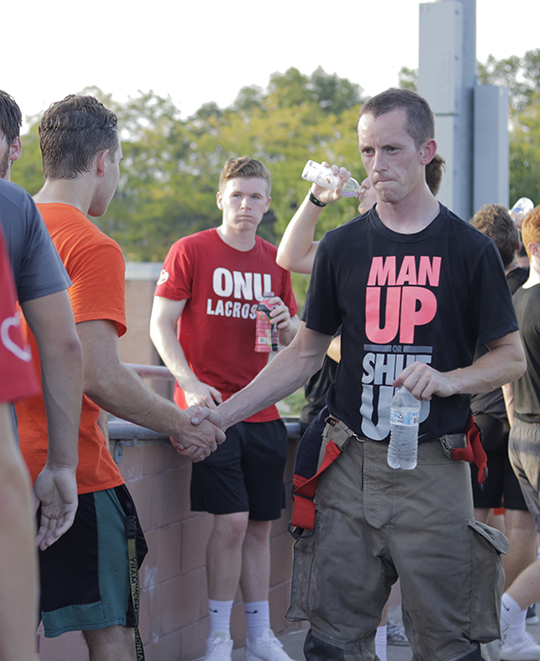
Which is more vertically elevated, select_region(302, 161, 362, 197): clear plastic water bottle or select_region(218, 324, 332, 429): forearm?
select_region(302, 161, 362, 197): clear plastic water bottle

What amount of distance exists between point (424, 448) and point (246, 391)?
34.0 inches

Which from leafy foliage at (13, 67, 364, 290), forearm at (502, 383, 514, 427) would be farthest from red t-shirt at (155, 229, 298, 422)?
leafy foliage at (13, 67, 364, 290)

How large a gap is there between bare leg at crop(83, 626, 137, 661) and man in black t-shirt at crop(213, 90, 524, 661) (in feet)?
2.16

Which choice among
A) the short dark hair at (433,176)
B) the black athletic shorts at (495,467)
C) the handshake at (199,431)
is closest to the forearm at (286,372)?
the handshake at (199,431)

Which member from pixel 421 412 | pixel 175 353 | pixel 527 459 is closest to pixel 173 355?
pixel 175 353

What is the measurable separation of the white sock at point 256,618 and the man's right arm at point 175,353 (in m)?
1.18

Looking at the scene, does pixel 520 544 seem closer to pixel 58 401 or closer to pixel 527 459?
pixel 527 459

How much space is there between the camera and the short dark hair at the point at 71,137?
2904 mm

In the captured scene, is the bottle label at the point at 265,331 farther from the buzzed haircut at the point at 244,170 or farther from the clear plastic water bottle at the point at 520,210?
the clear plastic water bottle at the point at 520,210

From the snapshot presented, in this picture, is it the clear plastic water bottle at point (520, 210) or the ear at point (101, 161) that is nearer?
the ear at point (101, 161)

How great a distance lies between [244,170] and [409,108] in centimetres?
212

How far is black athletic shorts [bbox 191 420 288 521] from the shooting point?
4.18 metres

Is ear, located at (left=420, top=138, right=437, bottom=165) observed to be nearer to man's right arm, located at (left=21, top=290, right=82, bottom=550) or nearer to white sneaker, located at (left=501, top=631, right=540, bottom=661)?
man's right arm, located at (left=21, top=290, right=82, bottom=550)

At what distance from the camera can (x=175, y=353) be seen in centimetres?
437
